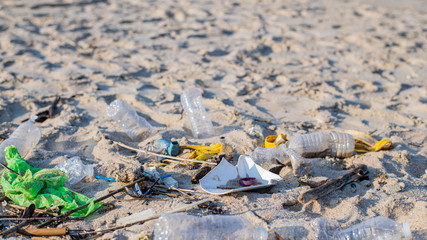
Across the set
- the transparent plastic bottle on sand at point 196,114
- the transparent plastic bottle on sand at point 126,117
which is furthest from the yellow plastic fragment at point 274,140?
the transparent plastic bottle on sand at point 126,117

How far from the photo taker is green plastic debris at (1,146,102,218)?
217 centimetres

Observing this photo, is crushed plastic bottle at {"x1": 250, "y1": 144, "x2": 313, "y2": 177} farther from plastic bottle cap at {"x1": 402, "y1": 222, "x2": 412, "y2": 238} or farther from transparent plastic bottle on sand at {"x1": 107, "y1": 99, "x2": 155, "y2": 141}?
transparent plastic bottle on sand at {"x1": 107, "y1": 99, "x2": 155, "y2": 141}

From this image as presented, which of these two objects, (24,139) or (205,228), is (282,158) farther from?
(24,139)

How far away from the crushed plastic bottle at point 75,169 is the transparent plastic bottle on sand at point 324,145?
4.87ft

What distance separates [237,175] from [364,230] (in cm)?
86

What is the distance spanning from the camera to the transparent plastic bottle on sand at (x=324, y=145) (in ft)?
9.50

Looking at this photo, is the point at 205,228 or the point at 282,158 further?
the point at 282,158

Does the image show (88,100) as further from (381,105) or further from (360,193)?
(381,105)

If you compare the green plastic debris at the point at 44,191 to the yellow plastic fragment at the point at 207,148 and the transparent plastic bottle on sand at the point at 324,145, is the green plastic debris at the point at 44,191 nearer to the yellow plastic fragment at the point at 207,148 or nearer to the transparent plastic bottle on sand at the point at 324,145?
the yellow plastic fragment at the point at 207,148

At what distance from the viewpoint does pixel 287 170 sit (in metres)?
2.65

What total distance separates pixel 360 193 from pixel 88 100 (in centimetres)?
271

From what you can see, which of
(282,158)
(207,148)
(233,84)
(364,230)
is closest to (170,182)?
(207,148)

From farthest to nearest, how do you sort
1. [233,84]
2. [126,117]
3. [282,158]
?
1. [233,84]
2. [126,117]
3. [282,158]

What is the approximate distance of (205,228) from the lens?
6.37 ft
